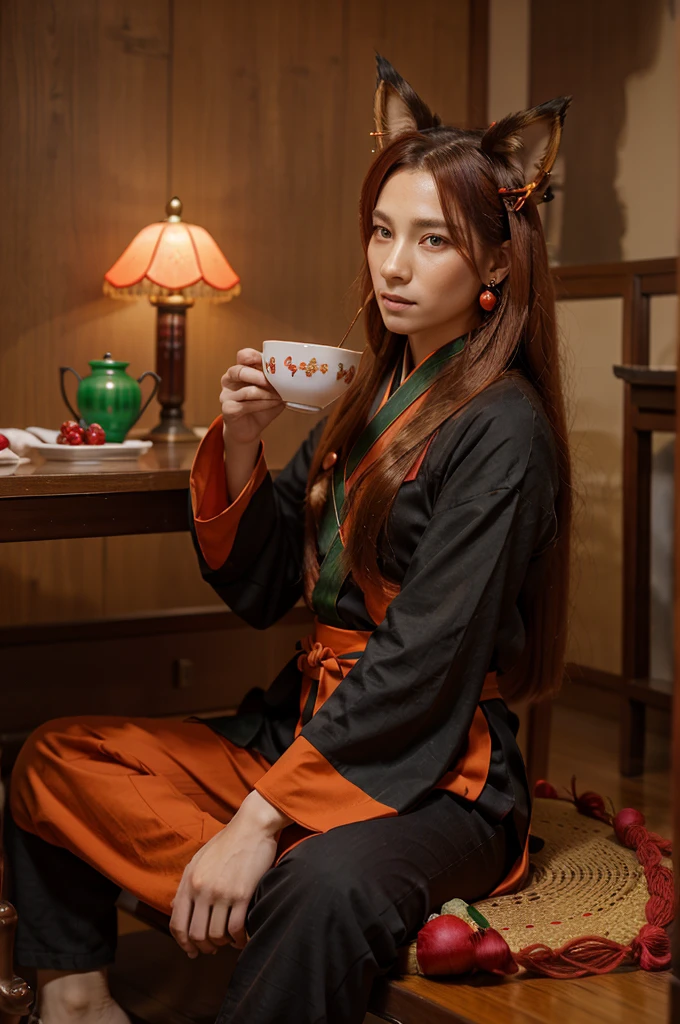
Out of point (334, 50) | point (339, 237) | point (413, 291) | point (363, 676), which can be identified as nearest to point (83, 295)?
point (339, 237)

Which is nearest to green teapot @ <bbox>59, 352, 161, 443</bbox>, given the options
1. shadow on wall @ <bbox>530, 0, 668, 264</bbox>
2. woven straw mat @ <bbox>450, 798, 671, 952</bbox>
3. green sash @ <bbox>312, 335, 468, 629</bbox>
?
green sash @ <bbox>312, 335, 468, 629</bbox>

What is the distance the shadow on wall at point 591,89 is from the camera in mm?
3109

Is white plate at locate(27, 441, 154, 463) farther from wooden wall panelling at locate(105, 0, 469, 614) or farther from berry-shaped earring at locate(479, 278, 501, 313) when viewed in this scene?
wooden wall panelling at locate(105, 0, 469, 614)

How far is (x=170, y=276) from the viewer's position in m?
2.62

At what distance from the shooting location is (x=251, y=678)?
312 centimetres

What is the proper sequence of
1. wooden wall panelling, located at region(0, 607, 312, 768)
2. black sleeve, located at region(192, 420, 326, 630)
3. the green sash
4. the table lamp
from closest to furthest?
1. the green sash
2. black sleeve, located at region(192, 420, 326, 630)
3. the table lamp
4. wooden wall panelling, located at region(0, 607, 312, 768)

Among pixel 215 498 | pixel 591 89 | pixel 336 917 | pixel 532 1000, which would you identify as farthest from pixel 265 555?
pixel 591 89

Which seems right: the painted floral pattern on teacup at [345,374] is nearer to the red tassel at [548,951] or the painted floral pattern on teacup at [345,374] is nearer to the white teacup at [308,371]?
the white teacup at [308,371]

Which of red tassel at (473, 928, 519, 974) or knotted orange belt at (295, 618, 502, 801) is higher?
knotted orange belt at (295, 618, 502, 801)

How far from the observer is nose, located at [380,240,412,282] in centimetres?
148

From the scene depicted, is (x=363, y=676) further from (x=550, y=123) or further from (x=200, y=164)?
(x=200, y=164)

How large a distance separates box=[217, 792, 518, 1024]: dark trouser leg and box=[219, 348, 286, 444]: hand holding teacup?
1.78ft

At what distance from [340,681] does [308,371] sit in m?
0.39

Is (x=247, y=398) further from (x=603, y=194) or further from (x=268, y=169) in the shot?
(x=603, y=194)
